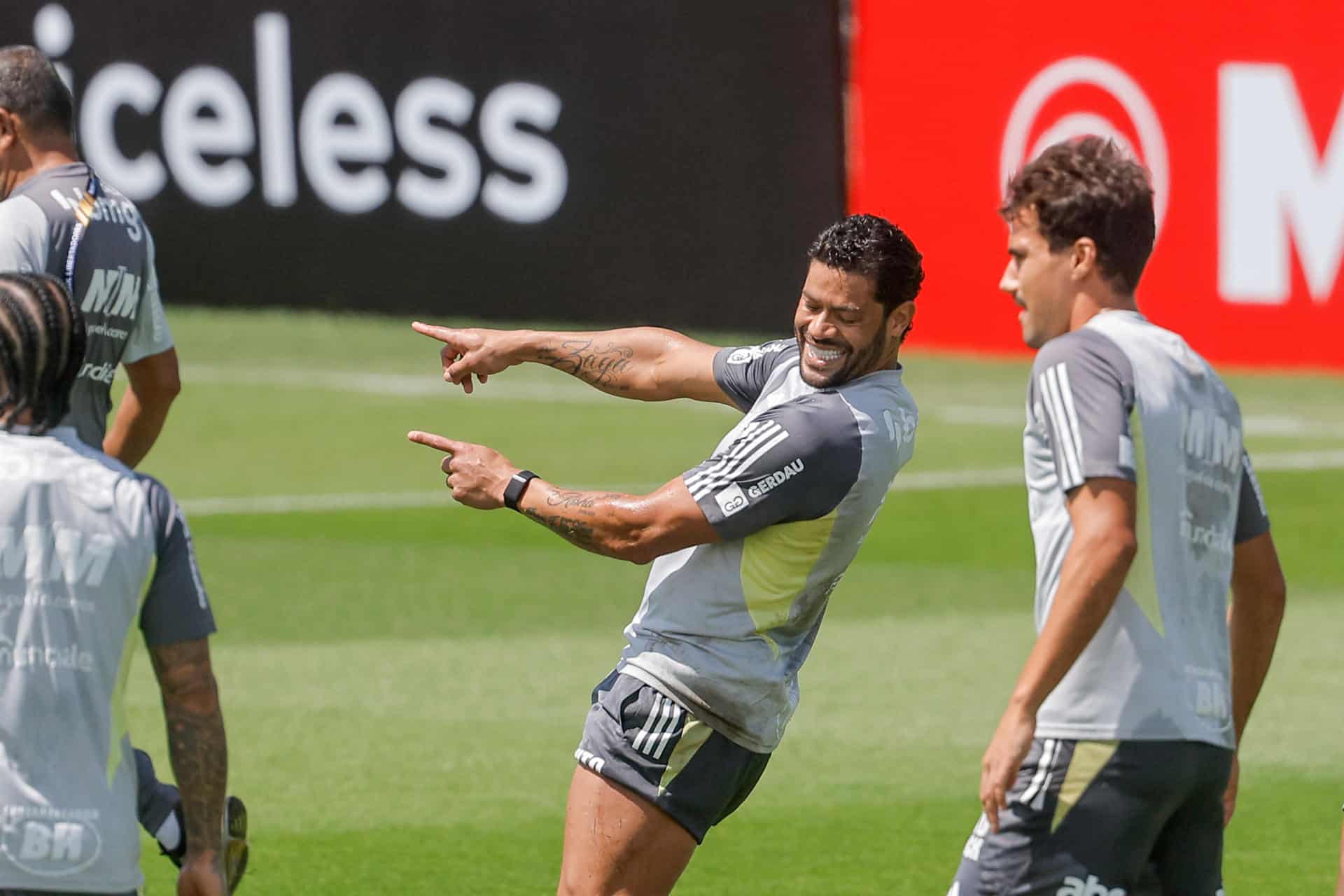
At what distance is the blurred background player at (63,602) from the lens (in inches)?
164

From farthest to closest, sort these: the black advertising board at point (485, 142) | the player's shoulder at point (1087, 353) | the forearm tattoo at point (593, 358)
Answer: the black advertising board at point (485, 142) → the forearm tattoo at point (593, 358) → the player's shoulder at point (1087, 353)

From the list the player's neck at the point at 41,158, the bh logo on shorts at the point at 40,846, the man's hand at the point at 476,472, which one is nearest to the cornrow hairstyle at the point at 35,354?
the bh logo on shorts at the point at 40,846

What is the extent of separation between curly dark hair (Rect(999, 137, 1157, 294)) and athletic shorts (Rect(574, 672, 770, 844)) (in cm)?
160

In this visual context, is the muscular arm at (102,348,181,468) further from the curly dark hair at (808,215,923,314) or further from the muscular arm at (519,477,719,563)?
the curly dark hair at (808,215,923,314)

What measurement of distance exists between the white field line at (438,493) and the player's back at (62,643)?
34.6 feet

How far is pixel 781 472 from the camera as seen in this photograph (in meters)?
5.56

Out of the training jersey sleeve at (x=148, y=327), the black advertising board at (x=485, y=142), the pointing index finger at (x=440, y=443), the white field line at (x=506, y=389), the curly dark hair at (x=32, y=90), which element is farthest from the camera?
the black advertising board at (x=485, y=142)

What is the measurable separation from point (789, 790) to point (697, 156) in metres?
13.7

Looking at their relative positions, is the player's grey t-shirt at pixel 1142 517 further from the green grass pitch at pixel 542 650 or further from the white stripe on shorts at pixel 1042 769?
the green grass pitch at pixel 542 650

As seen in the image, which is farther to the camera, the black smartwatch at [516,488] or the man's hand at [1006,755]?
the black smartwatch at [516,488]

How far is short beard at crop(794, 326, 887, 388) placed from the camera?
571 cm

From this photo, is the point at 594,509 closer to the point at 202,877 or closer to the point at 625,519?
the point at 625,519

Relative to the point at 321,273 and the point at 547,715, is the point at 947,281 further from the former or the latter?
the point at 547,715

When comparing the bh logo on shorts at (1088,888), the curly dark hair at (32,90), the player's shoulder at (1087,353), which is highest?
the curly dark hair at (32,90)
